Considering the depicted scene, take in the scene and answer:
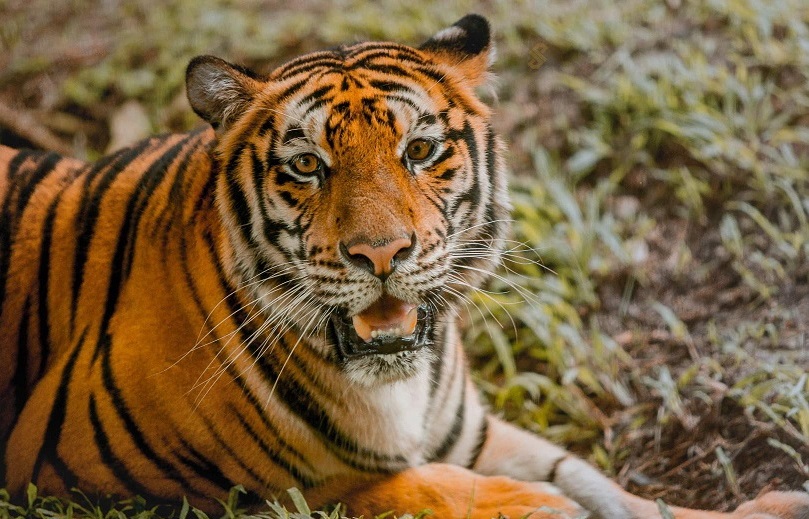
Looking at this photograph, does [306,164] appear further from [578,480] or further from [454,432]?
[578,480]

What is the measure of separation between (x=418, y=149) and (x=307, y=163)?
0.24m

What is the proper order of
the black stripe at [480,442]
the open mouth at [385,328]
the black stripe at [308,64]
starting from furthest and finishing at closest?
1. the black stripe at [480,442]
2. the black stripe at [308,64]
3. the open mouth at [385,328]

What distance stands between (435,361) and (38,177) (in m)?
1.16

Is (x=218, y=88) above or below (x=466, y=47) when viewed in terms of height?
below

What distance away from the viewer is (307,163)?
72.4 inches

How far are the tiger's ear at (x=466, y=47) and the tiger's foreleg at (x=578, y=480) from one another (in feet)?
3.25

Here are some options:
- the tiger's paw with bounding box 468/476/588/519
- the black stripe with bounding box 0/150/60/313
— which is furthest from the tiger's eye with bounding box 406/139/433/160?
the black stripe with bounding box 0/150/60/313

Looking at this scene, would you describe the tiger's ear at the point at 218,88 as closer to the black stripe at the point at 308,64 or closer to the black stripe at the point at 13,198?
the black stripe at the point at 308,64

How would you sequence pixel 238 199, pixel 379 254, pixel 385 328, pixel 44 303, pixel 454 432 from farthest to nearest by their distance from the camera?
1. pixel 454 432
2. pixel 44 303
3. pixel 238 199
4. pixel 385 328
5. pixel 379 254

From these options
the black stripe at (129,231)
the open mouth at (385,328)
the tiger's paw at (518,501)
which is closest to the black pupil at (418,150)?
the open mouth at (385,328)

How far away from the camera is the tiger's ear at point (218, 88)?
6.10 ft

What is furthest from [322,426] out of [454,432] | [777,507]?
[777,507]

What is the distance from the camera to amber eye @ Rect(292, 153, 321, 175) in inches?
72.1

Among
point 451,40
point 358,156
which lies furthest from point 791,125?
point 358,156
